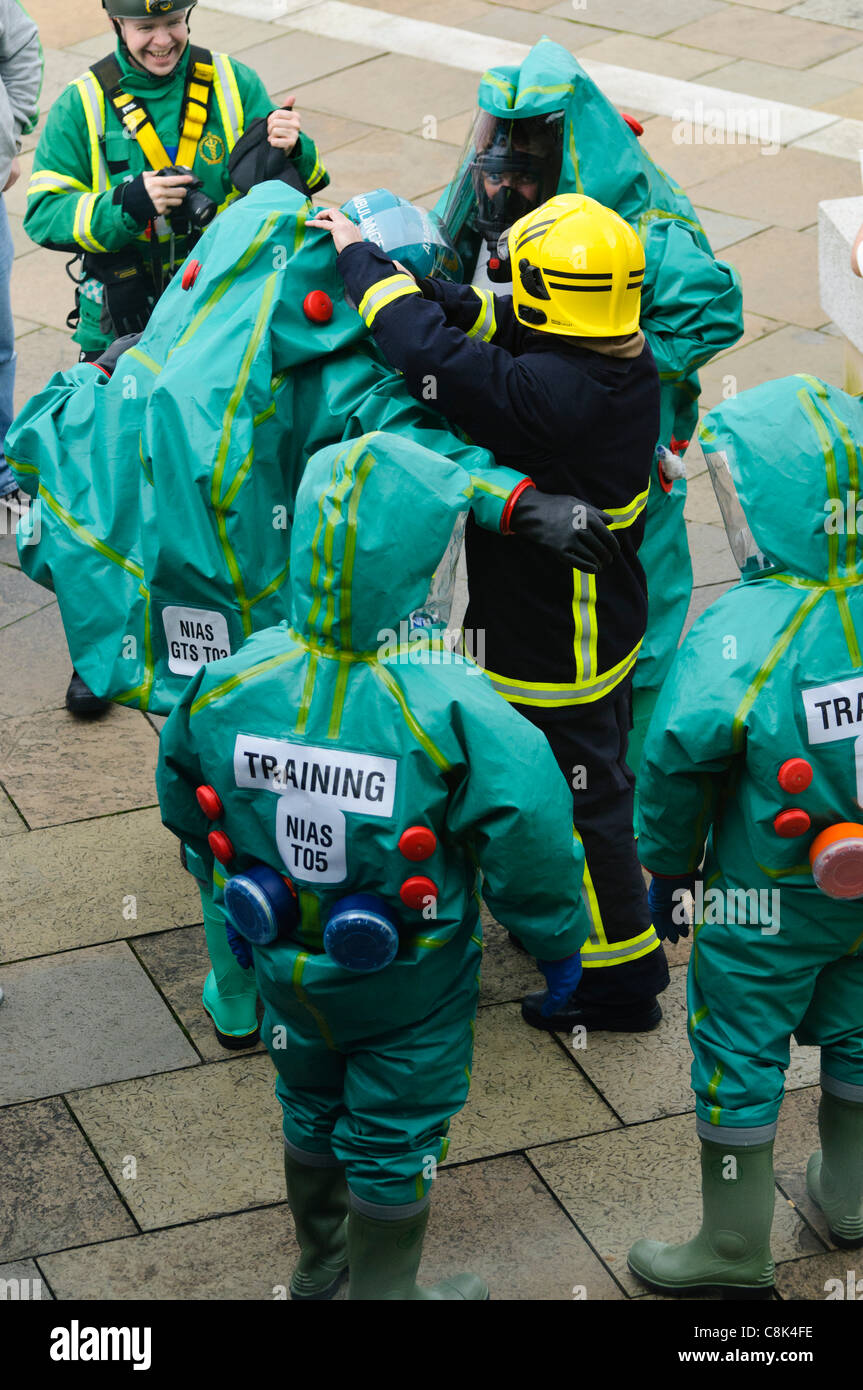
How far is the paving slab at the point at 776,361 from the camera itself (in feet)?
23.7

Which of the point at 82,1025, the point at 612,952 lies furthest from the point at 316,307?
the point at 82,1025

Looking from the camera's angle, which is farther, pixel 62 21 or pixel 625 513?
pixel 62 21

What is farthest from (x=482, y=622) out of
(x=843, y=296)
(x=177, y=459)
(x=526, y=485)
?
(x=843, y=296)

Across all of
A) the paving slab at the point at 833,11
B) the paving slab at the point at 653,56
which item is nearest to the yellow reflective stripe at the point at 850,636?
the paving slab at the point at 653,56

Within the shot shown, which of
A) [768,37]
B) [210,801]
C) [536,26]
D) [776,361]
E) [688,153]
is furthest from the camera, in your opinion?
[536,26]

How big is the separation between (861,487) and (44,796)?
301 cm

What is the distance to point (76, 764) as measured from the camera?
5566mm

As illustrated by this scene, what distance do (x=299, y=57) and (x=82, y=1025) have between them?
7.15 m

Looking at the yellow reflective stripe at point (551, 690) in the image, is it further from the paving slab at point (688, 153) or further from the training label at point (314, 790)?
the paving slab at point (688, 153)

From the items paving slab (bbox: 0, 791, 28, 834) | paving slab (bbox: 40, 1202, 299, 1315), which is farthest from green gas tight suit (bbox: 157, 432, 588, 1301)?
paving slab (bbox: 0, 791, 28, 834)

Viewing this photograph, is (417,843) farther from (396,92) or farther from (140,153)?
(396,92)

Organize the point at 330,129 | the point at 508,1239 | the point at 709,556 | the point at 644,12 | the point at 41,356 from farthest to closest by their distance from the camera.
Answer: the point at 644,12 < the point at 330,129 < the point at 41,356 < the point at 709,556 < the point at 508,1239

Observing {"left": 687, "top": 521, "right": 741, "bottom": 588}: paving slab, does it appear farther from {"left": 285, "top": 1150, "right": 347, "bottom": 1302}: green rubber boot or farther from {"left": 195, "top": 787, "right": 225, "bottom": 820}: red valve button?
{"left": 195, "top": 787, "right": 225, "bottom": 820}: red valve button
